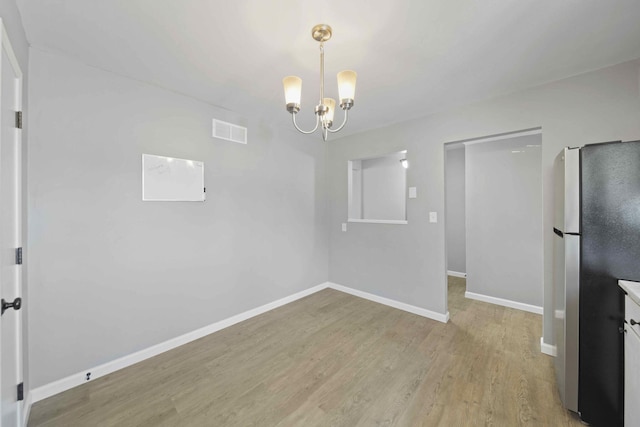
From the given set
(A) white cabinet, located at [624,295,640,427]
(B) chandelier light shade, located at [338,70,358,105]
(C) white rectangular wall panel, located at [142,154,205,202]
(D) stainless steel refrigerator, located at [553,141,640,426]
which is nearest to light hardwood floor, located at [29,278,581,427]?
(D) stainless steel refrigerator, located at [553,141,640,426]

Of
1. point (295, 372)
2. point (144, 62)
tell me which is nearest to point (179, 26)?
point (144, 62)

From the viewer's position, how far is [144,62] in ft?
6.52

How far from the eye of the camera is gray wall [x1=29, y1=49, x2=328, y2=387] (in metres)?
1.84

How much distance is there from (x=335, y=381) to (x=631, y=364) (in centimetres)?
174

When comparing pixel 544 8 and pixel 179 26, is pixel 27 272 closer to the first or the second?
pixel 179 26

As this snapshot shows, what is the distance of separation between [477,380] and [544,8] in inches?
101

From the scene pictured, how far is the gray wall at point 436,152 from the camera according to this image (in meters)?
2.06

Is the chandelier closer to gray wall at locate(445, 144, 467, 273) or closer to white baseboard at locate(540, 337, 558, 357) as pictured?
white baseboard at locate(540, 337, 558, 357)

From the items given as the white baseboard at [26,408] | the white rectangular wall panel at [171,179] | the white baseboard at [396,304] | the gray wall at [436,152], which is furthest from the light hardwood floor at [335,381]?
the white rectangular wall panel at [171,179]

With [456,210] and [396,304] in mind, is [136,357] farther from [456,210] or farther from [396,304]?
[456,210]

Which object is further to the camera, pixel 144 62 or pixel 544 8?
pixel 144 62

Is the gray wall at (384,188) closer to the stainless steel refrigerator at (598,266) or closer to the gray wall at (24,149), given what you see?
the stainless steel refrigerator at (598,266)

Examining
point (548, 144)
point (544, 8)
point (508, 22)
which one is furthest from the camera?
point (548, 144)

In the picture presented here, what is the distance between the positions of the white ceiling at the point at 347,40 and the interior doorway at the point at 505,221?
3.64 feet
